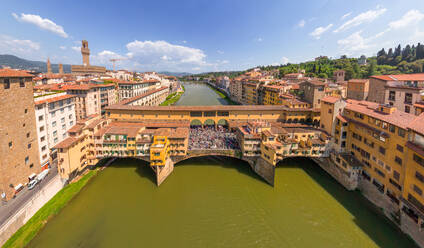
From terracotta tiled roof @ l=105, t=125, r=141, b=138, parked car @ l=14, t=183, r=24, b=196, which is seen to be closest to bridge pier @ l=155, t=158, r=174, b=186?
terracotta tiled roof @ l=105, t=125, r=141, b=138

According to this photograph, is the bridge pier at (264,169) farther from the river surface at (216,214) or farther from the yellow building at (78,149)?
the yellow building at (78,149)

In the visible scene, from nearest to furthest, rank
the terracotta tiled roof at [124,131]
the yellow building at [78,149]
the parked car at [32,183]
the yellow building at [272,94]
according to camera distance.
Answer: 1. the parked car at [32,183]
2. the yellow building at [78,149]
3. the terracotta tiled roof at [124,131]
4. the yellow building at [272,94]

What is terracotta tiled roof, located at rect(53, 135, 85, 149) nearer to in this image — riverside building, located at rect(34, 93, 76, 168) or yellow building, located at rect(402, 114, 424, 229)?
riverside building, located at rect(34, 93, 76, 168)

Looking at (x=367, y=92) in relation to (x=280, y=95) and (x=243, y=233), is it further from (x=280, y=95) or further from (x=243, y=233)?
(x=243, y=233)

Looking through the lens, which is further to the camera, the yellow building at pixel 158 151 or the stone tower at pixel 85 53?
the stone tower at pixel 85 53

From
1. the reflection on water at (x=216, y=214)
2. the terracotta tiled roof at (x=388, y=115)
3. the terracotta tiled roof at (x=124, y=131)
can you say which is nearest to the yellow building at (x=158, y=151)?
the reflection on water at (x=216, y=214)

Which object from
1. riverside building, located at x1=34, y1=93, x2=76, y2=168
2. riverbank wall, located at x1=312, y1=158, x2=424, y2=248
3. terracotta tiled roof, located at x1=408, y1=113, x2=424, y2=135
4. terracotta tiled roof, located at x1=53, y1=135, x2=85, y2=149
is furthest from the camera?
riverside building, located at x1=34, y1=93, x2=76, y2=168

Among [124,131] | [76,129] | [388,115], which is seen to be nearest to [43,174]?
[76,129]
